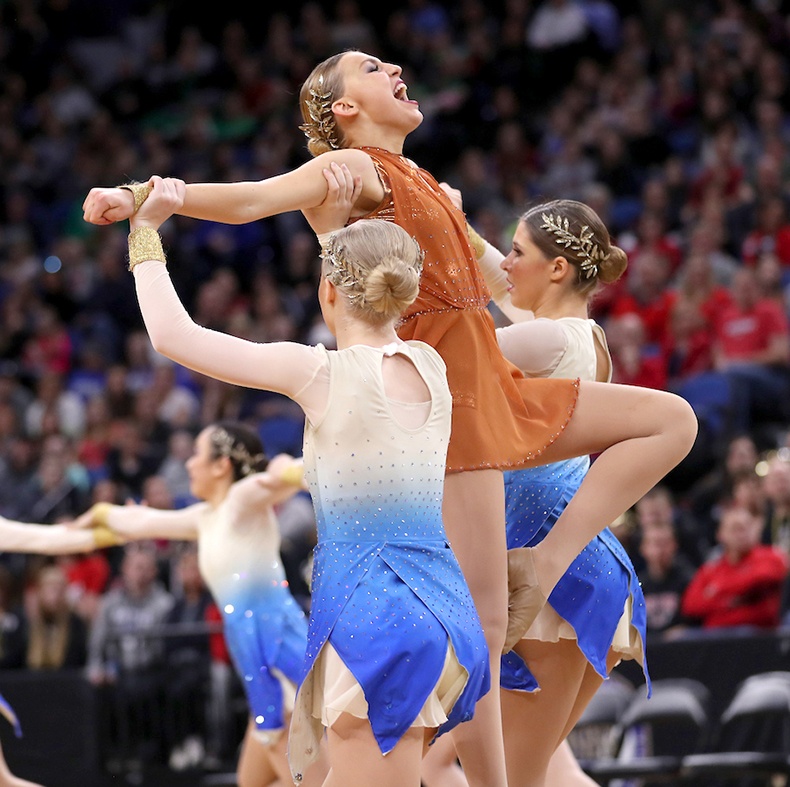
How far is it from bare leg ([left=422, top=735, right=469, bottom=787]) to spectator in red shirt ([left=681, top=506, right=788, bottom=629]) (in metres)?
3.21

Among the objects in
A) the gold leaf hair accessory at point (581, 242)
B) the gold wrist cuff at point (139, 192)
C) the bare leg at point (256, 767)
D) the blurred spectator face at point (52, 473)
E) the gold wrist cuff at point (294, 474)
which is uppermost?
the gold wrist cuff at point (139, 192)

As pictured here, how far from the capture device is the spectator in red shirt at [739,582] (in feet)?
20.9

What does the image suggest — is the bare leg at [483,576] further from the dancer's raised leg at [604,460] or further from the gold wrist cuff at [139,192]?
the gold wrist cuff at [139,192]

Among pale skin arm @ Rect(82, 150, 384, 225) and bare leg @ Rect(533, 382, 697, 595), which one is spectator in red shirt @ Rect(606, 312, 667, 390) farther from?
pale skin arm @ Rect(82, 150, 384, 225)

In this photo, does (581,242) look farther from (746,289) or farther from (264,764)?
(746,289)

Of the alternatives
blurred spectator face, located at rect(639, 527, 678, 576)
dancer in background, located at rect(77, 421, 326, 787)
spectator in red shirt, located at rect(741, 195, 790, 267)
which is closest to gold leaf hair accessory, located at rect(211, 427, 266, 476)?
dancer in background, located at rect(77, 421, 326, 787)

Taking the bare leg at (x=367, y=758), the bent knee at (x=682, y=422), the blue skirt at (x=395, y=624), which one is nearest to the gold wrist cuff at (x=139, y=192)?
the blue skirt at (x=395, y=624)

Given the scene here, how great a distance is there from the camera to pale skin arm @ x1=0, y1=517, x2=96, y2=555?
525 centimetres

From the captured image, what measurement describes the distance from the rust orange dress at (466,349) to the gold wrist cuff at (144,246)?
57 centimetres

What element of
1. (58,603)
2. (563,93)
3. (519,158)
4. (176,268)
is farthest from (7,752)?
(563,93)

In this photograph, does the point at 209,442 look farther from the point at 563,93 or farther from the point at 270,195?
the point at 563,93

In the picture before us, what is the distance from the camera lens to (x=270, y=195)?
10.1 ft

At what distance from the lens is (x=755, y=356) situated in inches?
310

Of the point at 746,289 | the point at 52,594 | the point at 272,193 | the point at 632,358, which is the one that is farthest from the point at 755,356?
the point at 272,193
